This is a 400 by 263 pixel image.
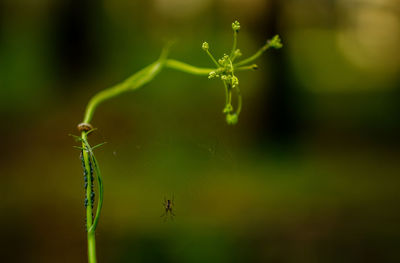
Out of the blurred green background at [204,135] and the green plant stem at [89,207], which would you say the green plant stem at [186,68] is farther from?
the green plant stem at [89,207]

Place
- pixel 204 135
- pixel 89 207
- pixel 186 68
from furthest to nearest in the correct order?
pixel 204 135 → pixel 186 68 → pixel 89 207

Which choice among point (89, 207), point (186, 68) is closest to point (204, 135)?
point (186, 68)

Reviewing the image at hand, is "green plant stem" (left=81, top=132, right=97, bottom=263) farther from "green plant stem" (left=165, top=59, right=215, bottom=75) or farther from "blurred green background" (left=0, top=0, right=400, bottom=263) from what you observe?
"green plant stem" (left=165, top=59, right=215, bottom=75)

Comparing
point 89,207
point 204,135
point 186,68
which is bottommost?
point 89,207

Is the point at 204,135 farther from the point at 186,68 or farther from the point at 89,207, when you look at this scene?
the point at 89,207

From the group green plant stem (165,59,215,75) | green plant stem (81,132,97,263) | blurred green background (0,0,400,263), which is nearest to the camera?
green plant stem (81,132,97,263)

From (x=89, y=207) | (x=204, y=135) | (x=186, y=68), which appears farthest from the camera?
(x=204, y=135)

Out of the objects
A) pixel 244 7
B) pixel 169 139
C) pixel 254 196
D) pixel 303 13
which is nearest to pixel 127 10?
pixel 244 7

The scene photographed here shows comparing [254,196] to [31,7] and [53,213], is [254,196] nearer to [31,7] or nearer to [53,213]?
[53,213]

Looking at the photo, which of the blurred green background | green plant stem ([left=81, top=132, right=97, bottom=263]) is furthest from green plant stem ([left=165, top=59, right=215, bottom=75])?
green plant stem ([left=81, top=132, right=97, bottom=263])
